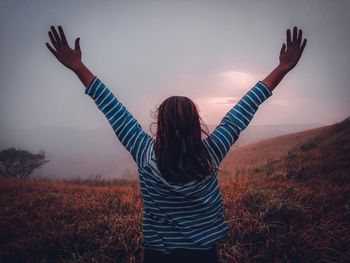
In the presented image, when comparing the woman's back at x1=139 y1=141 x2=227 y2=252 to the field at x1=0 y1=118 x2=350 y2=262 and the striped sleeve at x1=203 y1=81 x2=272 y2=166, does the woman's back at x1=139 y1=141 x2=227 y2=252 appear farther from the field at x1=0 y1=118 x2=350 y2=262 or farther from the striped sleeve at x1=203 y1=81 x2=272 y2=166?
the field at x1=0 y1=118 x2=350 y2=262

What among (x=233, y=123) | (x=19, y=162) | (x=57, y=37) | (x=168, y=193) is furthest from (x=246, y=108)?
(x=19, y=162)

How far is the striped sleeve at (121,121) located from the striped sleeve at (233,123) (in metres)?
0.42

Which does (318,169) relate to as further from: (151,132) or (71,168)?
(71,168)

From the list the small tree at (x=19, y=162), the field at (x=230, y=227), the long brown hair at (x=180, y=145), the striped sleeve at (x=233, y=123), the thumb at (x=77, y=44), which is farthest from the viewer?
the small tree at (x=19, y=162)

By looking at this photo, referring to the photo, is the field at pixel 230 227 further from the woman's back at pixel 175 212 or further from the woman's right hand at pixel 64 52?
the woman's right hand at pixel 64 52

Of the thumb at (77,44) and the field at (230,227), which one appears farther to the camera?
the field at (230,227)

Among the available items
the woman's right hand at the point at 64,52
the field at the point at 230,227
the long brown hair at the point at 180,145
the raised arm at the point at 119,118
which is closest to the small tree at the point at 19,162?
the field at the point at 230,227

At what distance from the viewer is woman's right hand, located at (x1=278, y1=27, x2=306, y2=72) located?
81.5 inches

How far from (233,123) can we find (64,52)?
4.04 ft

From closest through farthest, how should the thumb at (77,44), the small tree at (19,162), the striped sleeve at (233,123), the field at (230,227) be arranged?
the striped sleeve at (233,123) < the thumb at (77,44) < the field at (230,227) < the small tree at (19,162)

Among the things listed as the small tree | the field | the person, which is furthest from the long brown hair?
the small tree

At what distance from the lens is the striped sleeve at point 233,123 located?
1.81m

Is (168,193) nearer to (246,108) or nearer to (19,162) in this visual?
(246,108)

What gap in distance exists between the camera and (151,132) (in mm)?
1917
